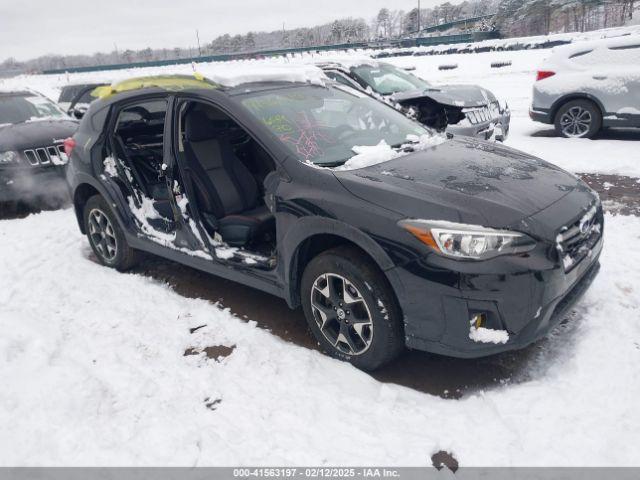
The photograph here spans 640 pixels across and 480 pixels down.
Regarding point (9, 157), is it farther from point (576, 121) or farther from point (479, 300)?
point (576, 121)

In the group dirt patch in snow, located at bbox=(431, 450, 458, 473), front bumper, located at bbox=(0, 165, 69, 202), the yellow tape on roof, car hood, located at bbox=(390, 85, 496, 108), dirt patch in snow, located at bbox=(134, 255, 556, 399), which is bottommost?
dirt patch in snow, located at bbox=(431, 450, 458, 473)

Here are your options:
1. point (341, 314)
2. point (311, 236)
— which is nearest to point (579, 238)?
point (341, 314)

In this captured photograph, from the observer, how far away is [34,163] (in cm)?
687

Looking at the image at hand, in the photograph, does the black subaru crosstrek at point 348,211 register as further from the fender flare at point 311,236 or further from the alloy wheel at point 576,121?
the alloy wheel at point 576,121

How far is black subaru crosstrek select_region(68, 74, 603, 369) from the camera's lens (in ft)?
8.77

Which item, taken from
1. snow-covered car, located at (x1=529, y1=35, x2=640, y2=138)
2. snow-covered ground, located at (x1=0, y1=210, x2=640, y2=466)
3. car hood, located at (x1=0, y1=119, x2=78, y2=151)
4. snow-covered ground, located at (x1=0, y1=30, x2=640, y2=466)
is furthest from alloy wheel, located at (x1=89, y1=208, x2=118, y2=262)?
snow-covered car, located at (x1=529, y1=35, x2=640, y2=138)

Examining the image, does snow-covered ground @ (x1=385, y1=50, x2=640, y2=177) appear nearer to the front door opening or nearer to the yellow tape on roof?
the front door opening

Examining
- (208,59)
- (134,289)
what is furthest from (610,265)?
(208,59)

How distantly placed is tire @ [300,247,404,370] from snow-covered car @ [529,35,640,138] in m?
7.19

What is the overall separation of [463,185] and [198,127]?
2238 mm

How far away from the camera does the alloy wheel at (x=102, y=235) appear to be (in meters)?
4.92

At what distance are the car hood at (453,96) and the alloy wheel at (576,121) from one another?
1.57m

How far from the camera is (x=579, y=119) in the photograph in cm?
857

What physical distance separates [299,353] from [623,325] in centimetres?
215
